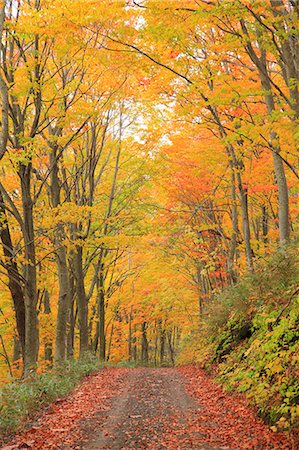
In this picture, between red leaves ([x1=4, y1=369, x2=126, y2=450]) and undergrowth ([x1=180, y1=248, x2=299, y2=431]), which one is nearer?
undergrowth ([x1=180, y1=248, x2=299, y2=431])

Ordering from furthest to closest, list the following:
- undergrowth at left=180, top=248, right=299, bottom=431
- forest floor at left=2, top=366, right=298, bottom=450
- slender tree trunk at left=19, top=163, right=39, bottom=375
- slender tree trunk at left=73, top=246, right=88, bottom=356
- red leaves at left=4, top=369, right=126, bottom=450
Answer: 1. slender tree trunk at left=73, top=246, right=88, bottom=356
2. slender tree trunk at left=19, top=163, right=39, bottom=375
3. red leaves at left=4, top=369, right=126, bottom=450
4. undergrowth at left=180, top=248, right=299, bottom=431
5. forest floor at left=2, top=366, right=298, bottom=450

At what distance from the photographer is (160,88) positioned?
46.6 ft

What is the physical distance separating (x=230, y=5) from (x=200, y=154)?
29.3ft

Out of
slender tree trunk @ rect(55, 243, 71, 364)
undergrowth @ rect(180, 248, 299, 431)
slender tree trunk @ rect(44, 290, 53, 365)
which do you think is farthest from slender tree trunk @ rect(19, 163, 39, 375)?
slender tree trunk @ rect(44, 290, 53, 365)

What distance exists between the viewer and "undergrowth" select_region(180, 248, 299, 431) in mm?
6184

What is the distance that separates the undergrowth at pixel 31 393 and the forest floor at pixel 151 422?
232 millimetres

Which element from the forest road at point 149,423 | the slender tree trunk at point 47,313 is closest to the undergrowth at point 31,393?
the forest road at point 149,423

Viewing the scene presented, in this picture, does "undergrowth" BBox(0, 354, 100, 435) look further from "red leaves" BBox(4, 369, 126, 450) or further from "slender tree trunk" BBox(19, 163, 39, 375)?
"slender tree trunk" BBox(19, 163, 39, 375)

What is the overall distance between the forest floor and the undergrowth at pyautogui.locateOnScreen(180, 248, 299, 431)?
0.38m

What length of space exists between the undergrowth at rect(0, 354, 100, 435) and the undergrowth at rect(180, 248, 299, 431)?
13.1 ft

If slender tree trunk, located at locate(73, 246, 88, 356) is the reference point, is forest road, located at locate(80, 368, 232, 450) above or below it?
below

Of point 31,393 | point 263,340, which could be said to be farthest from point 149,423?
point 31,393

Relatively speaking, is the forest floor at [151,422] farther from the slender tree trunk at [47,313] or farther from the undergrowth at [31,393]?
the slender tree trunk at [47,313]

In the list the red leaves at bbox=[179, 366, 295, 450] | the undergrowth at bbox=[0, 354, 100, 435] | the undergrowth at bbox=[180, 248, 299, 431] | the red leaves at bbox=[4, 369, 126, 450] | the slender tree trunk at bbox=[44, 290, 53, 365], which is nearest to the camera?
the red leaves at bbox=[179, 366, 295, 450]
